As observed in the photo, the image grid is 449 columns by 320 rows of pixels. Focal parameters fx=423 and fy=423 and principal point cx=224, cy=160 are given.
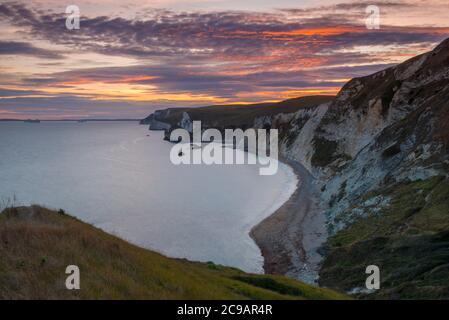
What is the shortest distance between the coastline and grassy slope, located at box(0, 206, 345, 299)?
18.1 metres

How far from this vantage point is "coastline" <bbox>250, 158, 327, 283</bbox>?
36.0 m

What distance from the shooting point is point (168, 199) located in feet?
222

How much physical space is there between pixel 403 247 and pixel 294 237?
17.3 meters

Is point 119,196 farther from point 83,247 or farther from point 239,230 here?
point 83,247

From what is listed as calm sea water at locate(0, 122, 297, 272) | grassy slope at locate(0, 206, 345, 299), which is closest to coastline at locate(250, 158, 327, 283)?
calm sea water at locate(0, 122, 297, 272)

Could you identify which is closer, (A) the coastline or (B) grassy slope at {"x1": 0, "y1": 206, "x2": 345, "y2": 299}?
(B) grassy slope at {"x1": 0, "y1": 206, "x2": 345, "y2": 299}

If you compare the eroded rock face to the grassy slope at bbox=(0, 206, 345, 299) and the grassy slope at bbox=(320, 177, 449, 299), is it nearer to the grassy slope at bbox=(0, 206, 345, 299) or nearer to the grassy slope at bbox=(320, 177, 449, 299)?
the grassy slope at bbox=(320, 177, 449, 299)

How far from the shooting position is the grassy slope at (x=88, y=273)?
1195 centimetres

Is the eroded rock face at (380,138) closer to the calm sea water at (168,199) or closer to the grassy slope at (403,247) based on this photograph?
the grassy slope at (403,247)

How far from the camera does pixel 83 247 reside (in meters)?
14.7

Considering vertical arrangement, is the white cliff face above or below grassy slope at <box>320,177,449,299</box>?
above

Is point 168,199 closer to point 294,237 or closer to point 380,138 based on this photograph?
point 294,237
